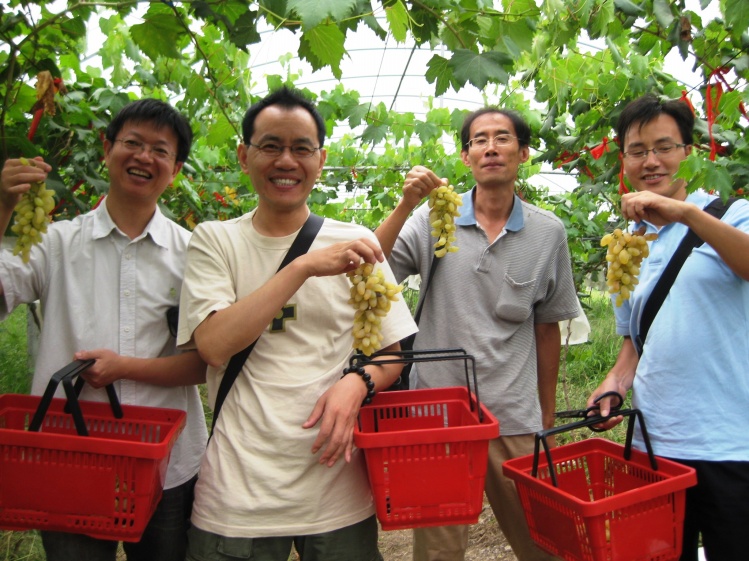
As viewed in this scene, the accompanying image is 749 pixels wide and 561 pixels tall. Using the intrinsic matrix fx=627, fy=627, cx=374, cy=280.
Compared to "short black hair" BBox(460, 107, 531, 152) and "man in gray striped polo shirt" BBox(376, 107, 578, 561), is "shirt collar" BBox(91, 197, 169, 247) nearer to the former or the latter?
"man in gray striped polo shirt" BBox(376, 107, 578, 561)

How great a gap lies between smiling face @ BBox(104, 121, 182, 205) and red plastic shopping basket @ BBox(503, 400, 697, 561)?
1.30m

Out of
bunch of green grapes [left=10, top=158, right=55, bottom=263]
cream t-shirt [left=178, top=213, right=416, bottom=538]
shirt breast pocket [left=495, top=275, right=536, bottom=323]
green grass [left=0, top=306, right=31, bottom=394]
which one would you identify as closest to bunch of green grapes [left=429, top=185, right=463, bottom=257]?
cream t-shirt [left=178, top=213, right=416, bottom=538]

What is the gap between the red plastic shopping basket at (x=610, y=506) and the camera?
4.47 feet

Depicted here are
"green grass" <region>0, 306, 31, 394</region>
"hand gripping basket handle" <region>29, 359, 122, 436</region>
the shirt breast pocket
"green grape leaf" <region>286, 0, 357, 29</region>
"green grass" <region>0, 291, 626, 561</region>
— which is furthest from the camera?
"green grass" <region>0, 306, 31, 394</region>

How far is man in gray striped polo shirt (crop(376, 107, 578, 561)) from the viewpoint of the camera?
7.49 feet

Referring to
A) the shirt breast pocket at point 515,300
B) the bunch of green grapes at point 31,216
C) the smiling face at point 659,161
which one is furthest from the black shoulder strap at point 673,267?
the bunch of green grapes at point 31,216

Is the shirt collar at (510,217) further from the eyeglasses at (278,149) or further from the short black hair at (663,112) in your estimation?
the eyeglasses at (278,149)

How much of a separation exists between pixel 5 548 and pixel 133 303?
7.19 ft

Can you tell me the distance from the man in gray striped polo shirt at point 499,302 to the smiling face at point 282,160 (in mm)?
547

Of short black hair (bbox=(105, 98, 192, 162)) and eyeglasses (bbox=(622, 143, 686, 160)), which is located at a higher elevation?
short black hair (bbox=(105, 98, 192, 162))

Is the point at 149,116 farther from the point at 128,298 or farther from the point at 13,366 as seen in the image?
the point at 13,366

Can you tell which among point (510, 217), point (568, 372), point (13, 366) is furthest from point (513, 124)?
point (13, 366)

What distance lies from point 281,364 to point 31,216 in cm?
73

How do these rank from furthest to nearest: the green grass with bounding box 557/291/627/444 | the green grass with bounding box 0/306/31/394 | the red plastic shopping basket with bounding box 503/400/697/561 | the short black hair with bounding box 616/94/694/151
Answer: the green grass with bounding box 557/291/627/444, the green grass with bounding box 0/306/31/394, the short black hair with bounding box 616/94/694/151, the red plastic shopping basket with bounding box 503/400/697/561
